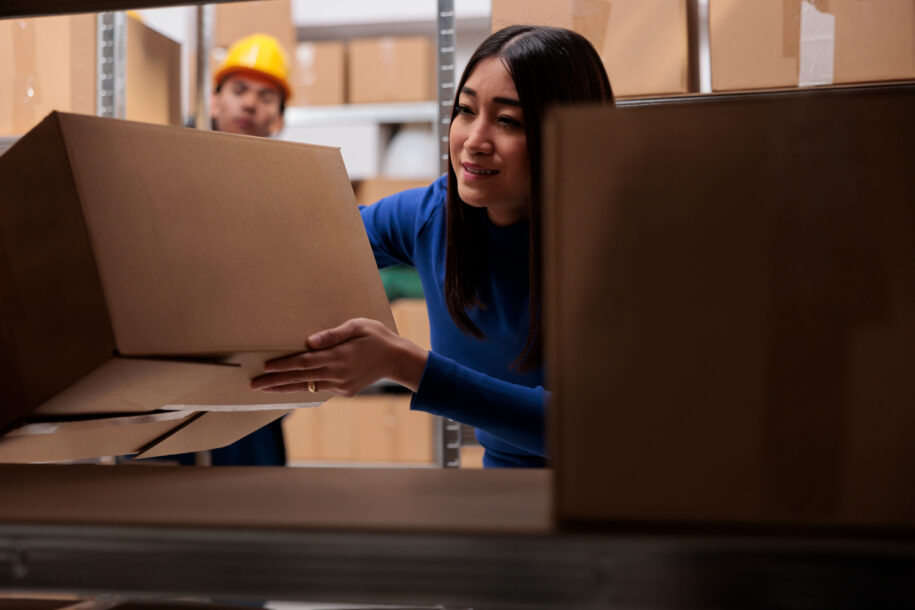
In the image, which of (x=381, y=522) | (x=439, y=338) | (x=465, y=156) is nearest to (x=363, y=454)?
(x=439, y=338)

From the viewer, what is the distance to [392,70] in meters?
3.21

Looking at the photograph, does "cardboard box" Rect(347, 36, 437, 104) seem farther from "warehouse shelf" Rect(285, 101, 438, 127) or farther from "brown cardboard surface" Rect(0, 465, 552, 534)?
"brown cardboard surface" Rect(0, 465, 552, 534)

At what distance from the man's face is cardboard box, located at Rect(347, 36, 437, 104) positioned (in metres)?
0.60

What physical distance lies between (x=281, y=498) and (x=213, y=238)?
0.84 ft

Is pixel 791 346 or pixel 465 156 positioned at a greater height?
pixel 465 156

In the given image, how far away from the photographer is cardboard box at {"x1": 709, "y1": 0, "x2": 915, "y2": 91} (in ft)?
4.27

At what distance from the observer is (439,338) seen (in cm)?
120

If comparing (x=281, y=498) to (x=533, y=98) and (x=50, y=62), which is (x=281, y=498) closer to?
(x=533, y=98)

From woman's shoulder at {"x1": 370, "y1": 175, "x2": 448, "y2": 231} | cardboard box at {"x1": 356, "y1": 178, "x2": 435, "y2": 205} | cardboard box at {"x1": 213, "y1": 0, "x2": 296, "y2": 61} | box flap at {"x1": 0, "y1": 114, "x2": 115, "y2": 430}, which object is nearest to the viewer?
box flap at {"x1": 0, "y1": 114, "x2": 115, "y2": 430}

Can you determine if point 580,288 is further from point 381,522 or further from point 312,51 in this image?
point 312,51

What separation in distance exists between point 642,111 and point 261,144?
0.46m

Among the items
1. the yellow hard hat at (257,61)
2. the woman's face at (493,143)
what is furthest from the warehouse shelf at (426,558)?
the yellow hard hat at (257,61)

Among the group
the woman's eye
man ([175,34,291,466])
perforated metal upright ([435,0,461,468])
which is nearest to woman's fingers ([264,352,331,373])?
the woman's eye

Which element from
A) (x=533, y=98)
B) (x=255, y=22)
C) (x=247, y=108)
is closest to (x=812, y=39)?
(x=533, y=98)
